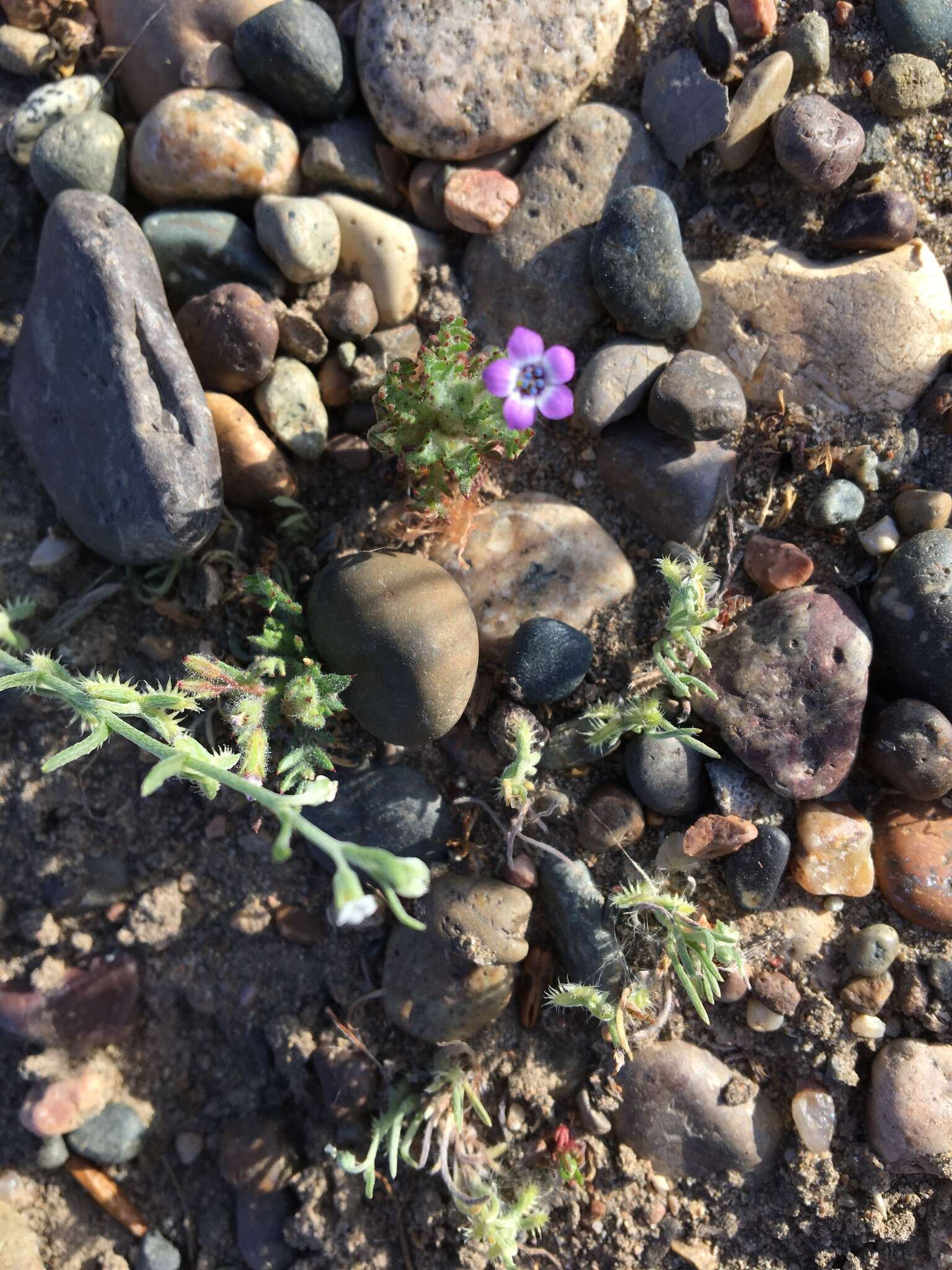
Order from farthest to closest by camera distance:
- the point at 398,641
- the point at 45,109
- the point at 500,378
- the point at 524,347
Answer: the point at 45,109 < the point at 398,641 < the point at 524,347 < the point at 500,378

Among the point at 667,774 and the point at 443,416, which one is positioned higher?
the point at 443,416

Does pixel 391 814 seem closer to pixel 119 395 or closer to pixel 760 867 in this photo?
pixel 760 867

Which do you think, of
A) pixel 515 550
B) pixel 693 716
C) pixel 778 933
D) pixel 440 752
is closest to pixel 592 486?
pixel 515 550

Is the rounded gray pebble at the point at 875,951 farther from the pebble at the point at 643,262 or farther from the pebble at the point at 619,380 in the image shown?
the pebble at the point at 643,262

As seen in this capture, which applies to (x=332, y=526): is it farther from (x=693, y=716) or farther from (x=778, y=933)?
(x=778, y=933)

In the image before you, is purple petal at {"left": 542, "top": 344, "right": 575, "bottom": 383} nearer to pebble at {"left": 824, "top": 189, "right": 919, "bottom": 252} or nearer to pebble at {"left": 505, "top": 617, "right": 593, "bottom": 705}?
pebble at {"left": 505, "top": 617, "right": 593, "bottom": 705}

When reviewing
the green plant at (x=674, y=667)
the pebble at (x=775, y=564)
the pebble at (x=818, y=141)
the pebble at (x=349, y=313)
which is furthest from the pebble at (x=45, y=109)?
the pebble at (x=775, y=564)

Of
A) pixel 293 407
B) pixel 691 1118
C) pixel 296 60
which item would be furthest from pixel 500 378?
pixel 691 1118
